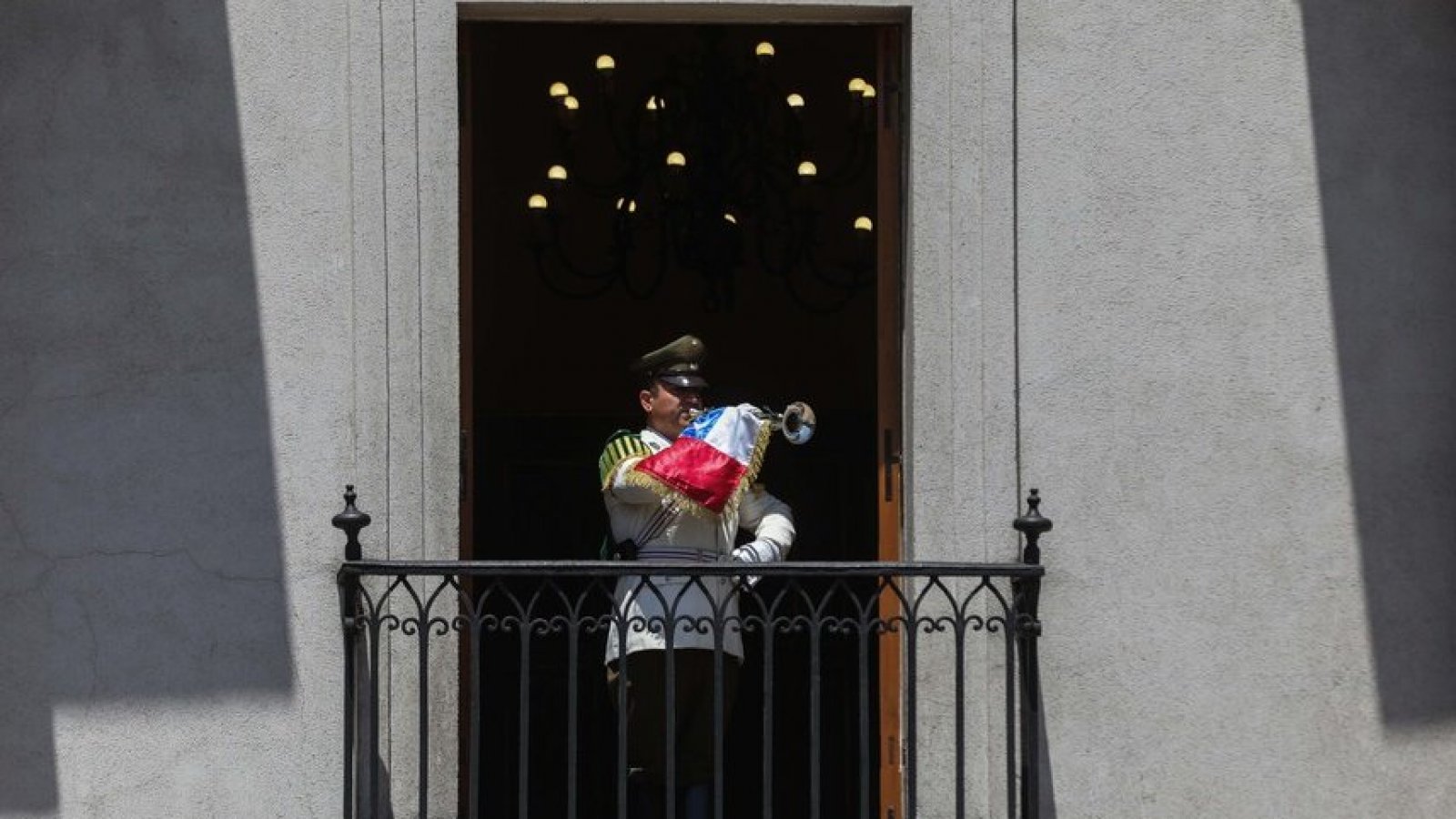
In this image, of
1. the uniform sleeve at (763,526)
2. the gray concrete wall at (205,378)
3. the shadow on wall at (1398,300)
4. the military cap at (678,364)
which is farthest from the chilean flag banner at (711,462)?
the shadow on wall at (1398,300)

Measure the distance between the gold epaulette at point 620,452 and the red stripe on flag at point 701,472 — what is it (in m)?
0.15

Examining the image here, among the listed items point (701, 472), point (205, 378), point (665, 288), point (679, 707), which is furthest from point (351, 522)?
point (665, 288)

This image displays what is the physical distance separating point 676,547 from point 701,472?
11.8 inches

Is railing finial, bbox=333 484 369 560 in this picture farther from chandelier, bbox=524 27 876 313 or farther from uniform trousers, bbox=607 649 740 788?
chandelier, bbox=524 27 876 313

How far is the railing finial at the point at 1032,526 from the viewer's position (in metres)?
6.84

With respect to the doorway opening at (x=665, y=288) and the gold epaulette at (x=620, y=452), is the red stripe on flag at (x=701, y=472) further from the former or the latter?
the doorway opening at (x=665, y=288)

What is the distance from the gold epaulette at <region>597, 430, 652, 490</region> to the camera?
7.25 metres

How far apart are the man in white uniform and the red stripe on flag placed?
98 millimetres

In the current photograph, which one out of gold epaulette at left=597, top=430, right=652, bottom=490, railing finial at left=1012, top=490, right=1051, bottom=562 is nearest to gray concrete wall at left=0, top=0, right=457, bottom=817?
gold epaulette at left=597, top=430, right=652, bottom=490

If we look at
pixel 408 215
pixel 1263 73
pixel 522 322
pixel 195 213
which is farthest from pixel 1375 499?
pixel 522 322

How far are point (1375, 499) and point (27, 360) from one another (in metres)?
3.71

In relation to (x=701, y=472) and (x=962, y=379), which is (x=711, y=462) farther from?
(x=962, y=379)

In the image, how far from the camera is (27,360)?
7.13m

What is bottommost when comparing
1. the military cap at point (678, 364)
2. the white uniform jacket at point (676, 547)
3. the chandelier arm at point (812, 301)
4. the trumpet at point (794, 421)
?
the white uniform jacket at point (676, 547)
